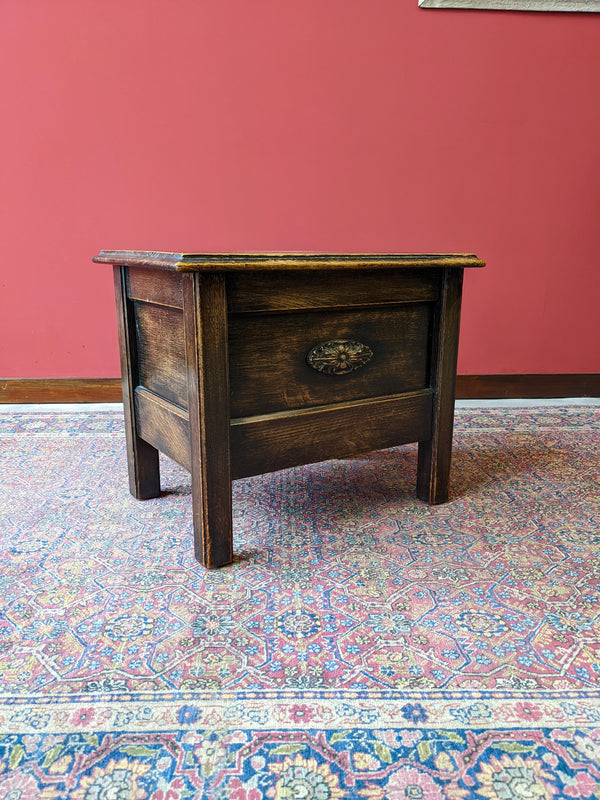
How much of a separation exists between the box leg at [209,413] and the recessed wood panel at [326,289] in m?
0.07

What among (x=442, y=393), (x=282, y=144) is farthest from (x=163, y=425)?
(x=282, y=144)

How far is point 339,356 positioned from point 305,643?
0.73 metres

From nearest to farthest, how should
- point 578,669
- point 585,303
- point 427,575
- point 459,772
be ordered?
point 459,772, point 578,669, point 427,575, point 585,303

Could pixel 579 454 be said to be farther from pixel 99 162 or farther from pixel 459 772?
pixel 99 162

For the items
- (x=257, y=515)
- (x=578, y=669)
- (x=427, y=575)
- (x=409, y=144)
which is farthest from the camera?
(x=409, y=144)

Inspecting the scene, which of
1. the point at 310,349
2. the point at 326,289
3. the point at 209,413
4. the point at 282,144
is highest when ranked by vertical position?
the point at 282,144

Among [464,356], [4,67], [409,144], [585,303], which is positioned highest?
[4,67]

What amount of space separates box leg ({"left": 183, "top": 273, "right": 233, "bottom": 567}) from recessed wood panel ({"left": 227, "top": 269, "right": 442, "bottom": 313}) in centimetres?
7

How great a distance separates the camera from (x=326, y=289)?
1.53m

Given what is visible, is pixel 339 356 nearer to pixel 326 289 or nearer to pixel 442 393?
pixel 326 289

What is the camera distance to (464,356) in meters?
3.04

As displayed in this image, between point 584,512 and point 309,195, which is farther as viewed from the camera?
point 309,195

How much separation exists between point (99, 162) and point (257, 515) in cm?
188

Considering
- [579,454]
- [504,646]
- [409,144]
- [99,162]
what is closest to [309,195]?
[409,144]
